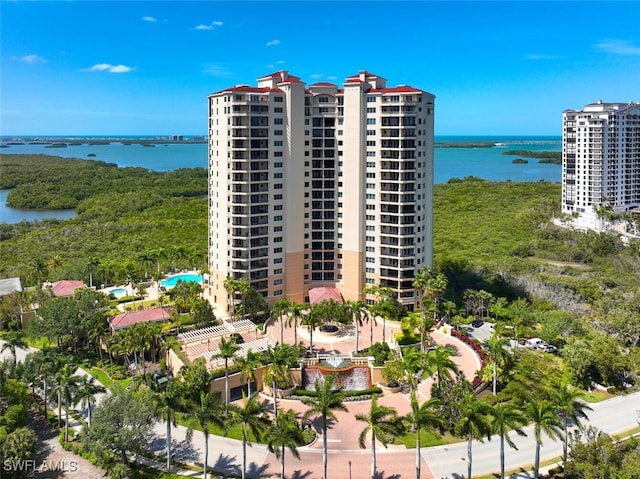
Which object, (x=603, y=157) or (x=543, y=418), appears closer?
(x=543, y=418)

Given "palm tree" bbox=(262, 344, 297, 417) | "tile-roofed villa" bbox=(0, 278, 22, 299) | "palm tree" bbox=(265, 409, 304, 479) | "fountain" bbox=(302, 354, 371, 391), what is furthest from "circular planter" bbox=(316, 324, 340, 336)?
"tile-roofed villa" bbox=(0, 278, 22, 299)

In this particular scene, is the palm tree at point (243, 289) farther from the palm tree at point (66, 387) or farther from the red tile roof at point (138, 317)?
the palm tree at point (66, 387)

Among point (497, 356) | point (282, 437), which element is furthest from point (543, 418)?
point (282, 437)

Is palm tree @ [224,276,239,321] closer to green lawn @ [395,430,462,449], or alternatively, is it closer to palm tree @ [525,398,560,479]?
green lawn @ [395,430,462,449]

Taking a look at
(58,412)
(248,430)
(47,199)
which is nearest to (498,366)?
(248,430)

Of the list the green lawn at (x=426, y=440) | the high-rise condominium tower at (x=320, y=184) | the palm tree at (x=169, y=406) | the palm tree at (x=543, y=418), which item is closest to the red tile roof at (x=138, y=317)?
the high-rise condominium tower at (x=320, y=184)

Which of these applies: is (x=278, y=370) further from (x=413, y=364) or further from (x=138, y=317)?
(x=138, y=317)

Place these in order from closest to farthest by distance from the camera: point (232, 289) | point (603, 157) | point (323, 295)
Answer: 1. point (232, 289)
2. point (323, 295)
3. point (603, 157)
